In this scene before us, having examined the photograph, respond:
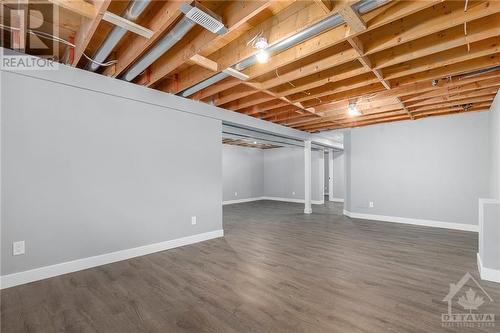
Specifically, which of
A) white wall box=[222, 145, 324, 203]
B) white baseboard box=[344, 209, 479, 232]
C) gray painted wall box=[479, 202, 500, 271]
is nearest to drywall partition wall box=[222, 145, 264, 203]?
white wall box=[222, 145, 324, 203]

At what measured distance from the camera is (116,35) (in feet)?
7.49

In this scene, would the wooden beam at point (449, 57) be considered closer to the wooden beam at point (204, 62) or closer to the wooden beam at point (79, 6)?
the wooden beam at point (204, 62)

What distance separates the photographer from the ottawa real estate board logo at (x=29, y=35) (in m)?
2.17

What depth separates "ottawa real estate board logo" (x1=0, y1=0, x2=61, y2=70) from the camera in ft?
7.11

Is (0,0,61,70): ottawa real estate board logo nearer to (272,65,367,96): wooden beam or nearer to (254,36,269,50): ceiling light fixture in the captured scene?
(254,36,269,50): ceiling light fixture

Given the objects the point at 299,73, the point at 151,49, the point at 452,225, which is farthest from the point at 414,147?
the point at 151,49

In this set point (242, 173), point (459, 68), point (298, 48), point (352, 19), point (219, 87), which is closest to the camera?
point (352, 19)

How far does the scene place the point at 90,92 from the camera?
3135 millimetres

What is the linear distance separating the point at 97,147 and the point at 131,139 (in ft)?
1.49

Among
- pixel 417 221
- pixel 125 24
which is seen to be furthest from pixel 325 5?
pixel 417 221

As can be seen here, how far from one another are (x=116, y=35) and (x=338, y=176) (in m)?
9.90

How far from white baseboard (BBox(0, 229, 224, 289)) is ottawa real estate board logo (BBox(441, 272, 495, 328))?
345 centimetres

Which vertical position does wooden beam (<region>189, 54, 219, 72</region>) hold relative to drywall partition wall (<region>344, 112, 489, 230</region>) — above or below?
above

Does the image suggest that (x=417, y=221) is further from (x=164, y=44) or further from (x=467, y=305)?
(x=164, y=44)
